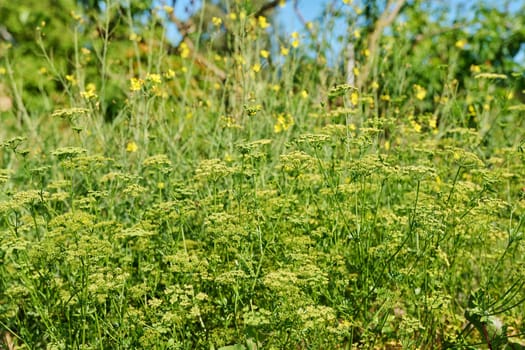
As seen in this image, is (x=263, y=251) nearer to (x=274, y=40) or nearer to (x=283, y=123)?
(x=283, y=123)

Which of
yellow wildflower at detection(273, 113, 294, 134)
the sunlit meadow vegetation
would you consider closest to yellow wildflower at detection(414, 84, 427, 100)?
the sunlit meadow vegetation

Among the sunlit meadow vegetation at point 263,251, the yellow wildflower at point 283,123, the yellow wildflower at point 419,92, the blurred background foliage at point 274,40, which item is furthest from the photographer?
the blurred background foliage at point 274,40

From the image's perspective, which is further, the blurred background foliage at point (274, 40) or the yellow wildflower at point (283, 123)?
the blurred background foliage at point (274, 40)

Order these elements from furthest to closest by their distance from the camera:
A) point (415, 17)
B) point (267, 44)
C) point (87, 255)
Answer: point (415, 17), point (267, 44), point (87, 255)

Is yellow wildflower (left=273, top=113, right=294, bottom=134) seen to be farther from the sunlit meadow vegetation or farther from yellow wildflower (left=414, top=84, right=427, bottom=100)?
yellow wildflower (left=414, top=84, right=427, bottom=100)

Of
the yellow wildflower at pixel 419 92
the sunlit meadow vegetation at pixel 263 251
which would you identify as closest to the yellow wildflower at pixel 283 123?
the sunlit meadow vegetation at pixel 263 251

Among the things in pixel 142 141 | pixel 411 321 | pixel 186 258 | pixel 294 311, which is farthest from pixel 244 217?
pixel 142 141

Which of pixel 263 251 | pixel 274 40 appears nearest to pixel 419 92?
pixel 274 40

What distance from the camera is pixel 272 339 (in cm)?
204

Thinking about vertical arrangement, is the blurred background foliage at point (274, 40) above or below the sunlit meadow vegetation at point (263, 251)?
above

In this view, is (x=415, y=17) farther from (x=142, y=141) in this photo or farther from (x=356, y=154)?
(x=142, y=141)

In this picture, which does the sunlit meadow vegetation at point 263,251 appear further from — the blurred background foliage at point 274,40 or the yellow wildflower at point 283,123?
the blurred background foliage at point 274,40

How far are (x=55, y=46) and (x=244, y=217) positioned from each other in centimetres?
781

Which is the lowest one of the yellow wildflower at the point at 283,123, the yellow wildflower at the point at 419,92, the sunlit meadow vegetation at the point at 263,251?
the sunlit meadow vegetation at the point at 263,251
